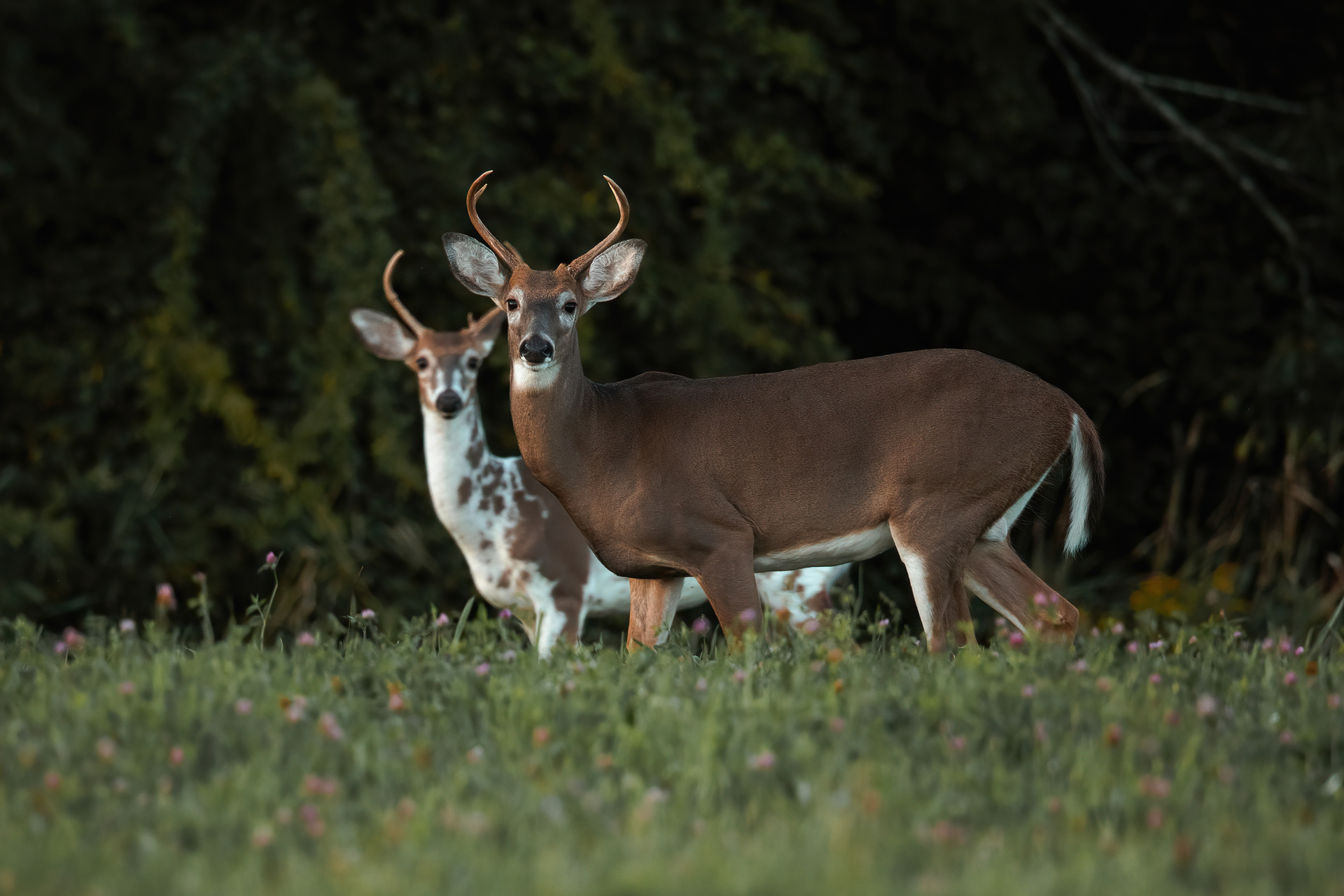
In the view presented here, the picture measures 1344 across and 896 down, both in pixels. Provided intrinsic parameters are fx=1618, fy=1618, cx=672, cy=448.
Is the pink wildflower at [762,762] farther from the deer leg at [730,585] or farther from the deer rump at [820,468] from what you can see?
the deer rump at [820,468]

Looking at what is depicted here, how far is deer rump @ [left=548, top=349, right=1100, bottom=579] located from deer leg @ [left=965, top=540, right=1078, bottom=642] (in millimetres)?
231

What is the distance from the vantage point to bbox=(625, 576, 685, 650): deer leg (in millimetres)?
5160

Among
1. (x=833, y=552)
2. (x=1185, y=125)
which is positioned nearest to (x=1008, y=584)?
(x=833, y=552)

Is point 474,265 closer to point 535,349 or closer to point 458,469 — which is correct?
point 535,349

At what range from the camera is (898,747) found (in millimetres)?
3328

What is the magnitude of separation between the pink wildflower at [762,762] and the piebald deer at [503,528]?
3.27 m

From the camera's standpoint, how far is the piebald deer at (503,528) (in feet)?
21.4

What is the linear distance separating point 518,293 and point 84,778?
221 cm

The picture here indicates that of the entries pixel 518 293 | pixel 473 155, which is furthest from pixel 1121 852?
pixel 473 155

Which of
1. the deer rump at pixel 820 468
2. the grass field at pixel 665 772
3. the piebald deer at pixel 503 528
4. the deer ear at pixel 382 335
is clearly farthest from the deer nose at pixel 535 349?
the deer ear at pixel 382 335

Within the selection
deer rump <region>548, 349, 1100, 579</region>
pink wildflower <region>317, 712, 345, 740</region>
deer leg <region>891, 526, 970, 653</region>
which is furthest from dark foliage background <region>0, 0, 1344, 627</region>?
pink wildflower <region>317, 712, 345, 740</region>

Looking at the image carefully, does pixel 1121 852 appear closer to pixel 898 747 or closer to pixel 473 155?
pixel 898 747

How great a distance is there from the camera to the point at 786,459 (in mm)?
4887

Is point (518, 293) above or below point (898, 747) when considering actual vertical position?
above
